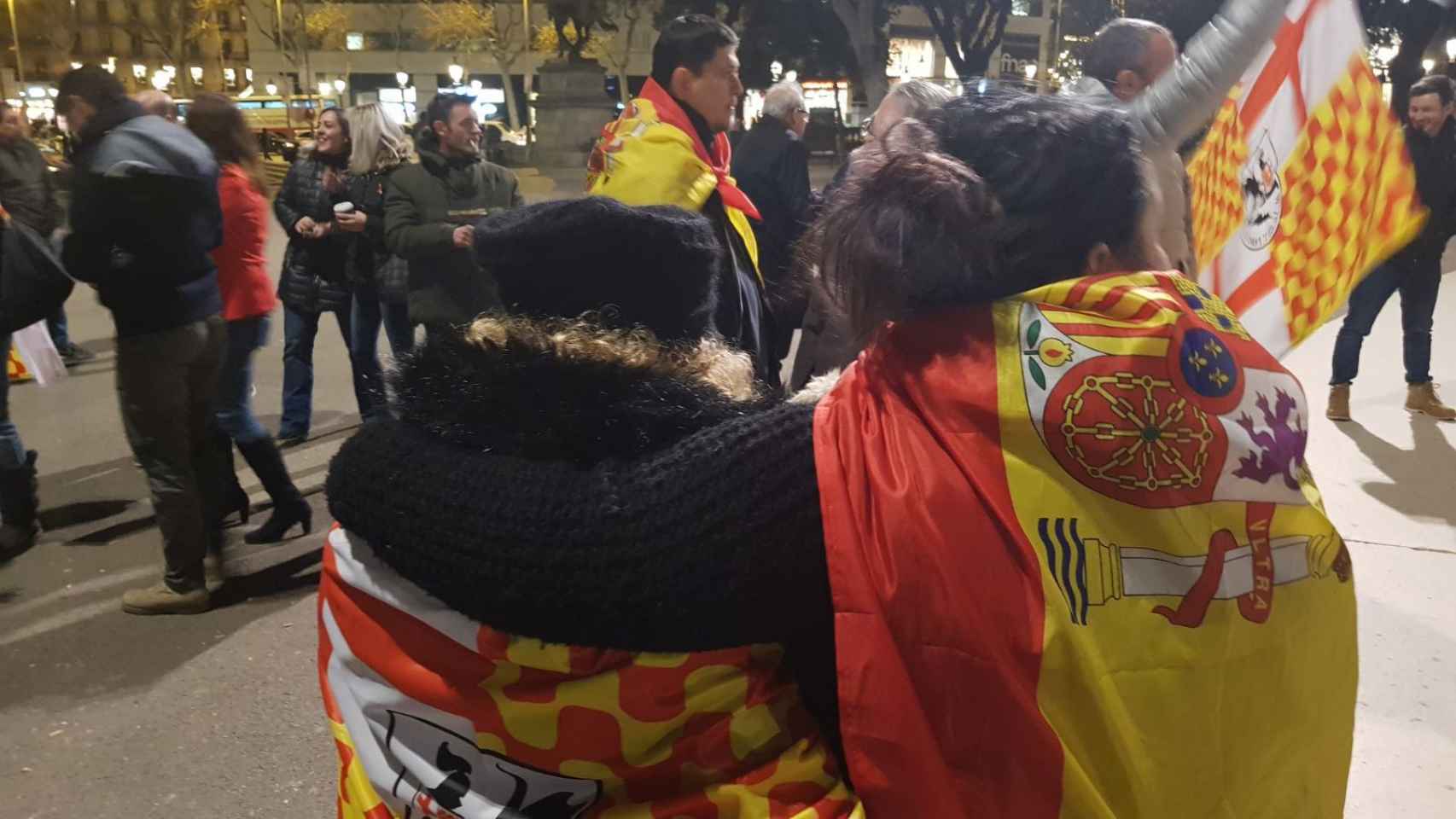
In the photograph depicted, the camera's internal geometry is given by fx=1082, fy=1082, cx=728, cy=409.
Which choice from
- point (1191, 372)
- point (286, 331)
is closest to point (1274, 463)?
point (1191, 372)

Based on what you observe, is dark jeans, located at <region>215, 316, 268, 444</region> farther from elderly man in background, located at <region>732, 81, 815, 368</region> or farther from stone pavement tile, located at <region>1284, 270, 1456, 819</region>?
stone pavement tile, located at <region>1284, 270, 1456, 819</region>

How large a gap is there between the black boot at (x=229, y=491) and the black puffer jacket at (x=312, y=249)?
145 cm

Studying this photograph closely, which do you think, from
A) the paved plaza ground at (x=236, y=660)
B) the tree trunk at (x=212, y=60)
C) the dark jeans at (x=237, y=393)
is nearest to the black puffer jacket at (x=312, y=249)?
the paved plaza ground at (x=236, y=660)

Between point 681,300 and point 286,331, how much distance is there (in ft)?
17.8

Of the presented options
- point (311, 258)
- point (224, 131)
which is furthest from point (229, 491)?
point (311, 258)

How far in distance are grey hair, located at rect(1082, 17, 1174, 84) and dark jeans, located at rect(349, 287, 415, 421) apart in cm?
366

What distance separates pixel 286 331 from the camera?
6.25 meters

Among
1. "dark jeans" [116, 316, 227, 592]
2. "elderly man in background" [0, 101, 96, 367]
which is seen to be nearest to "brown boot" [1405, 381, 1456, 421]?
"dark jeans" [116, 316, 227, 592]

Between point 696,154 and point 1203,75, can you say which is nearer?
point 1203,75

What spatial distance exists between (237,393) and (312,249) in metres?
1.80

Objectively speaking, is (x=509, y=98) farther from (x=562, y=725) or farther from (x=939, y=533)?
(x=939, y=533)

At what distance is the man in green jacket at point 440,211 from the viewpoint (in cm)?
519

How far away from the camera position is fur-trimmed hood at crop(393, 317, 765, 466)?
1244 mm

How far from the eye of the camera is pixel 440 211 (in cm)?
524
